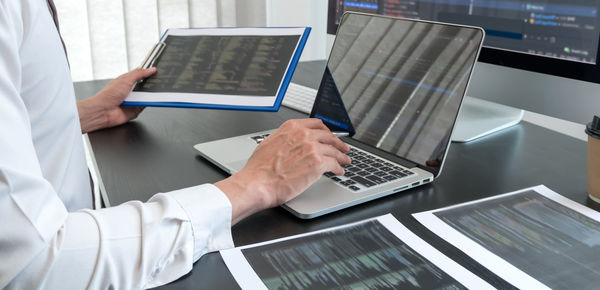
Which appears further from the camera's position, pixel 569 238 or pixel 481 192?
pixel 481 192

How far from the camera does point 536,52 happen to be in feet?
2.79

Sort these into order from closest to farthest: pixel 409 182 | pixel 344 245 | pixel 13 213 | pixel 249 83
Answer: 1. pixel 13 213
2. pixel 344 245
3. pixel 409 182
4. pixel 249 83

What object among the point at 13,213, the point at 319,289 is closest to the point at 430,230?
the point at 319,289

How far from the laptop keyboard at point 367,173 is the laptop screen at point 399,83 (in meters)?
0.04

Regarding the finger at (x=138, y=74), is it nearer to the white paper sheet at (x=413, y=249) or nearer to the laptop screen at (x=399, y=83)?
the laptop screen at (x=399, y=83)

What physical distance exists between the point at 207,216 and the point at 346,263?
17cm

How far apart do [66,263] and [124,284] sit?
59 millimetres

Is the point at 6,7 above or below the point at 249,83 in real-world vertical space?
above

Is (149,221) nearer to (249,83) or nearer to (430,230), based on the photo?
(430,230)

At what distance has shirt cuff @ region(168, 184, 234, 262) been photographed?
56 cm

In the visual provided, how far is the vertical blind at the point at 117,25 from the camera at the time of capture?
220 cm

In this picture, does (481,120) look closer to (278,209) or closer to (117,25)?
(278,209)

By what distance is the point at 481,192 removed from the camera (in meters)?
0.71

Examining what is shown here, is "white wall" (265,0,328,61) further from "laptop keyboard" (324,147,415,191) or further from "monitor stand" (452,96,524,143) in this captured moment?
"laptop keyboard" (324,147,415,191)
